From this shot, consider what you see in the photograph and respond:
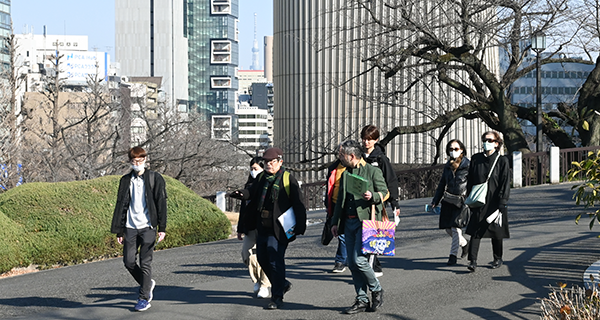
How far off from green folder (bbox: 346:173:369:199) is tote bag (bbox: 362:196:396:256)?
21 cm

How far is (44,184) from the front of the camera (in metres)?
14.4

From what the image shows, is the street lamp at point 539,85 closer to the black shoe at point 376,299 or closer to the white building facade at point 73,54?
the black shoe at point 376,299

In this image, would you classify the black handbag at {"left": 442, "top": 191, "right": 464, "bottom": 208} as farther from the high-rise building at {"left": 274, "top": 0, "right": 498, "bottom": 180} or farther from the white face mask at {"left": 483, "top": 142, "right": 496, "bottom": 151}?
the high-rise building at {"left": 274, "top": 0, "right": 498, "bottom": 180}

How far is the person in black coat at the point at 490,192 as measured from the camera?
28.9ft

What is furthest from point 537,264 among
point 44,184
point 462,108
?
point 462,108

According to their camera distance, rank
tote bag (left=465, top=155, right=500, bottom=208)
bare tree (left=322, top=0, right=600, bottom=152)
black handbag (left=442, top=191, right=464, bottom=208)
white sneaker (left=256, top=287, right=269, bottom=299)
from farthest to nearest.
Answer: bare tree (left=322, top=0, right=600, bottom=152) < black handbag (left=442, top=191, right=464, bottom=208) < tote bag (left=465, top=155, right=500, bottom=208) < white sneaker (left=256, top=287, right=269, bottom=299)

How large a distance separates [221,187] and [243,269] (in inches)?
1282

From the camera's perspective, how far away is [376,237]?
6.90 meters

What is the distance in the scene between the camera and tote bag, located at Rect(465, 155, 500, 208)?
8.74 metres

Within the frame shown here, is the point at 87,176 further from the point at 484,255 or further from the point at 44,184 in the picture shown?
the point at 484,255

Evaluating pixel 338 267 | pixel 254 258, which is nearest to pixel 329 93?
pixel 338 267

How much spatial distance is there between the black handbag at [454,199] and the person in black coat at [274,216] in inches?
108

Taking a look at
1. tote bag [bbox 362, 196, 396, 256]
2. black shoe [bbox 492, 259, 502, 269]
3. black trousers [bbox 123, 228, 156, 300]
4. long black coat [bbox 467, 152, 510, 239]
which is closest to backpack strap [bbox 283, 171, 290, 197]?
tote bag [bbox 362, 196, 396, 256]

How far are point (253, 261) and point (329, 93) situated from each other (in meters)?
31.8
